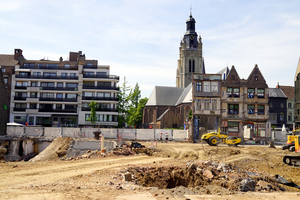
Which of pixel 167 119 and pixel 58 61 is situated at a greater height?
pixel 58 61

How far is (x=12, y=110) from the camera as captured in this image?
65.2m

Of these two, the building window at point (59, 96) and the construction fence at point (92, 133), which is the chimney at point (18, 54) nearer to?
the building window at point (59, 96)

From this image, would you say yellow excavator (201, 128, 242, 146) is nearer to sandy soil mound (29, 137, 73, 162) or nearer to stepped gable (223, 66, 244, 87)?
stepped gable (223, 66, 244, 87)

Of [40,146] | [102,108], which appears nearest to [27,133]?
[40,146]

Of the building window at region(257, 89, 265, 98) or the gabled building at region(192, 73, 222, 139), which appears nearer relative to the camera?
the gabled building at region(192, 73, 222, 139)

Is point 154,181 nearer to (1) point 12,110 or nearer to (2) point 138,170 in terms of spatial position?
(2) point 138,170

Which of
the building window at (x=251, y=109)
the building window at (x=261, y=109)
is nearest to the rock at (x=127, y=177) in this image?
the building window at (x=251, y=109)

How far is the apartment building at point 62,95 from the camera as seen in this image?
65.1m

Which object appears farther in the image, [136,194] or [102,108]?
[102,108]

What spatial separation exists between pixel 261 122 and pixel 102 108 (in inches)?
1385

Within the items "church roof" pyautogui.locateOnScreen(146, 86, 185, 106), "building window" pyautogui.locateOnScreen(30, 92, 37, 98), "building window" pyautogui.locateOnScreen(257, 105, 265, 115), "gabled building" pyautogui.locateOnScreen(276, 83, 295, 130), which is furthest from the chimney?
"gabled building" pyautogui.locateOnScreen(276, 83, 295, 130)

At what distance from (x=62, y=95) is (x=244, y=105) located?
41062 mm

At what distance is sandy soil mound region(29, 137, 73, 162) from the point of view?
2927 cm

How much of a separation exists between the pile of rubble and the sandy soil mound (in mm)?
15153
